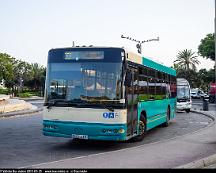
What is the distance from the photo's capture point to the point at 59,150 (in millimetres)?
11148

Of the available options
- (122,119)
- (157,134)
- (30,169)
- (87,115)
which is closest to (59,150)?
(87,115)

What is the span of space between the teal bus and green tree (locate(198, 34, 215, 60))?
70.1m

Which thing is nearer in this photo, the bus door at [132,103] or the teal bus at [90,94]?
the teal bus at [90,94]

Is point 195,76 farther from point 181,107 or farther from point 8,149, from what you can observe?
point 8,149

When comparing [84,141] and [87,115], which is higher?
[87,115]

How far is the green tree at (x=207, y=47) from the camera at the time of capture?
260 ft

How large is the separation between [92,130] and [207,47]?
239 feet

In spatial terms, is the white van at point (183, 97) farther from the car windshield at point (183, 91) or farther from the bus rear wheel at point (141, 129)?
the bus rear wheel at point (141, 129)

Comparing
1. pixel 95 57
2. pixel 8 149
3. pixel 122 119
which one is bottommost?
pixel 8 149

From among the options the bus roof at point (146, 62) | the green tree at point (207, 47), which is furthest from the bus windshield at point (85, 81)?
the green tree at point (207, 47)

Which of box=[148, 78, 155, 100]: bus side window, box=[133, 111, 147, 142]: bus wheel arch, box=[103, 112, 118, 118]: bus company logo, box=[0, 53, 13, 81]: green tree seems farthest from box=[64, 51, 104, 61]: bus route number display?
box=[0, 53, 13, 81]: green tree

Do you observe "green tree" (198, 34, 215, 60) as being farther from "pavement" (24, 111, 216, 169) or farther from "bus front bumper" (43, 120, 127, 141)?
"bus front bumper" (43, 120, 127, 141)

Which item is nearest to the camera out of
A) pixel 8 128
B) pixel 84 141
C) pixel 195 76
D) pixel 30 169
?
pixel 30 169

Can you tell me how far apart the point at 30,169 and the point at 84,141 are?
18.0ft
